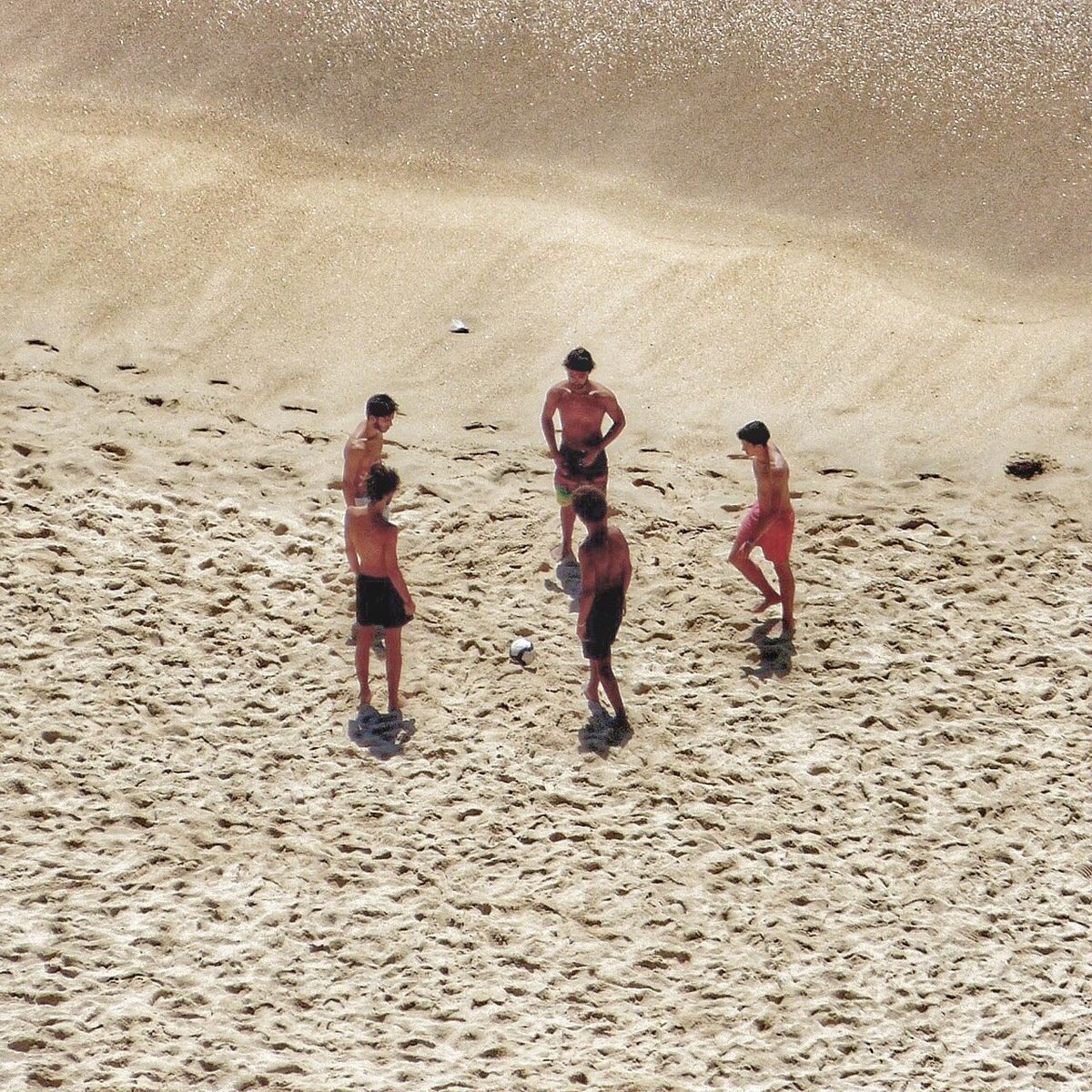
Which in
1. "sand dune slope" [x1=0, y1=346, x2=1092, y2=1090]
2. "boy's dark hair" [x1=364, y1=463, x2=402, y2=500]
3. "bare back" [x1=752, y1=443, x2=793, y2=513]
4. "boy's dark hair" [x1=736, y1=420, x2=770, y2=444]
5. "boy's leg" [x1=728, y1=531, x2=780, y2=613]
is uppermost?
"boy's dark hair" [x1=736, y1=420, x2=770, y2=444]

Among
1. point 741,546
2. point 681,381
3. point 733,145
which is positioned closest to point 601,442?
point 741,546

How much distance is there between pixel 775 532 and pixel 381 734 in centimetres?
265

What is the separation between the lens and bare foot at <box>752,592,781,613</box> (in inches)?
401

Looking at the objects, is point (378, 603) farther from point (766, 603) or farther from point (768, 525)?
point (766, 603)

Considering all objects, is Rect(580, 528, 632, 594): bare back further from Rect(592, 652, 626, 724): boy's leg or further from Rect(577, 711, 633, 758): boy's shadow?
Rect(577, 711, 633, 758): boy's shadow

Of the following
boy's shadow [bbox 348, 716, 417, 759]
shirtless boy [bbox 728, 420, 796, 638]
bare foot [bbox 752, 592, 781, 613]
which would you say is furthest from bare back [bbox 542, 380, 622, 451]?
boy's shadow [bbox 348, 716, 417, 759]

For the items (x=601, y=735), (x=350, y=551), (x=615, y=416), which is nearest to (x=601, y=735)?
(x=601, y=735)

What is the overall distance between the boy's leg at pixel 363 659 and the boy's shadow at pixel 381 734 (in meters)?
0.14

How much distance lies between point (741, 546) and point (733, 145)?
225 inches

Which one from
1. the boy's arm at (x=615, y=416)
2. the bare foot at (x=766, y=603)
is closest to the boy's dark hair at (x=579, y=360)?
the boy's arm at (x=615, y=416)

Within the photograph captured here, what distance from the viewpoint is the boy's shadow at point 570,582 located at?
10.5 meters

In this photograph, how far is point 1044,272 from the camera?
13477 millimetres

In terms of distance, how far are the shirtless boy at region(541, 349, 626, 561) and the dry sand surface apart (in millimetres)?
690

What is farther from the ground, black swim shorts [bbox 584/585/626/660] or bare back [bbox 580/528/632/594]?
bare back [bbox 580/528/632/594]
